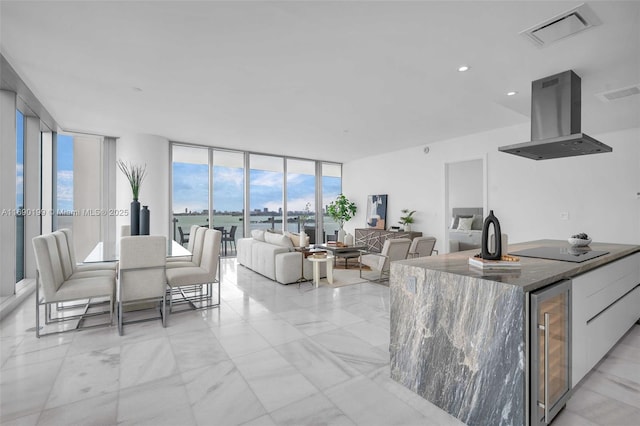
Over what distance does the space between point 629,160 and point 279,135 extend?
588 cm

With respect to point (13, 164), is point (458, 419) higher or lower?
lower

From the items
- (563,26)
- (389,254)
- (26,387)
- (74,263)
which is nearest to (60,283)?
(74,263)

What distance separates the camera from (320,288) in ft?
15.4

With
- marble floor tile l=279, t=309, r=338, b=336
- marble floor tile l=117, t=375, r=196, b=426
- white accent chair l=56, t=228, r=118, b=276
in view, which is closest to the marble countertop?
marble floor tile l=279, t=309, r=338, b=336

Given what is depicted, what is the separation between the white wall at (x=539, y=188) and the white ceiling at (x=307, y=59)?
602 millimetres

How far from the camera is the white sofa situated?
15.9 feet

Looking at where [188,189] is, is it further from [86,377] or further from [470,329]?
[470,329]

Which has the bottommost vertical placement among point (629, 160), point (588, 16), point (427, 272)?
point (427, 272)

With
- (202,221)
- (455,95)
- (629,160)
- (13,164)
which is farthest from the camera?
(202,221)

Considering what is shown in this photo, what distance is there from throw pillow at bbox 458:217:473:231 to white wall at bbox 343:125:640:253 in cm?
137

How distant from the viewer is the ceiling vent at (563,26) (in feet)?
7.39

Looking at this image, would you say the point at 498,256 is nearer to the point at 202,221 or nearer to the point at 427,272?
the point at 427,272

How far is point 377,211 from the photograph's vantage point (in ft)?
→ 27.5

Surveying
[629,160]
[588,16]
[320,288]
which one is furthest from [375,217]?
[588,16]
